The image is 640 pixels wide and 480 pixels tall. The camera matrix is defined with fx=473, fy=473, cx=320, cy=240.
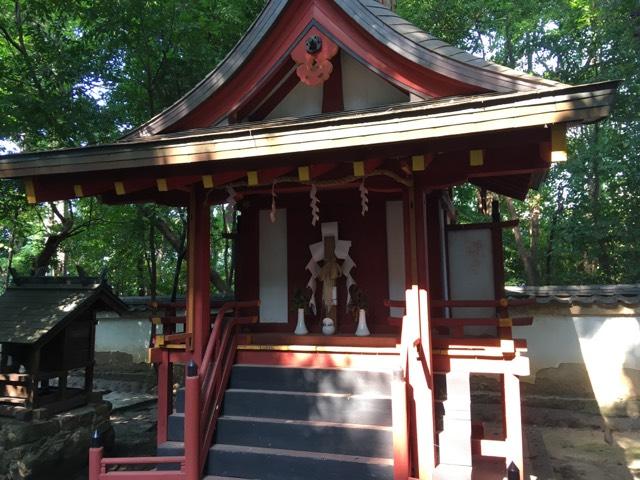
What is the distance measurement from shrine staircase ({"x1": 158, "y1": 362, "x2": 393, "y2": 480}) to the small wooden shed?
2.59 meters

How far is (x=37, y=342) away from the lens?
234 inches

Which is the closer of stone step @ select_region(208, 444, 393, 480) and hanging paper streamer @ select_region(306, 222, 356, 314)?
stone step @ select_region(208, 444, 393, 480)

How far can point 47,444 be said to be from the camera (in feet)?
19.8

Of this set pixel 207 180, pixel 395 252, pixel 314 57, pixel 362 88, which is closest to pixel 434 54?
pixel 362 88

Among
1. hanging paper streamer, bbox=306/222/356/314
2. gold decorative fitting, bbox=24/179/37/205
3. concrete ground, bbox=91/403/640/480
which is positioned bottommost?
concrete ground, bbox=91/403/640/480

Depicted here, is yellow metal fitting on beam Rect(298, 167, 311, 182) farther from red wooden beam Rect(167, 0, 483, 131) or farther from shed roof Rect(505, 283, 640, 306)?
shed roof Rect(505, 283, 640, 306)

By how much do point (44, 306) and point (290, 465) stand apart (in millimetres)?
4484

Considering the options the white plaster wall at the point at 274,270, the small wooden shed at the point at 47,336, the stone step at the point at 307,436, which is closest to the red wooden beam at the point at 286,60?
the white plaster wall at the point at 274,270

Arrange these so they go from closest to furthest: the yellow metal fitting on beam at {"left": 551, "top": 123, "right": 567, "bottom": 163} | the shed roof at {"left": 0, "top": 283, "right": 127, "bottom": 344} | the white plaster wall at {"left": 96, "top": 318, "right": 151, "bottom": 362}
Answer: the yellow metal fitting on beam at {"left": 551, "top": 123, "right": 567, "bottom": 163} → the shed roof at {"left": 0, "top": 283, "right": 127, "bottom": 344} → the white plaster wall at {"left": 96, "top": 318, "right": 151, "bottom": 362}

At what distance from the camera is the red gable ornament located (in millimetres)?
5211

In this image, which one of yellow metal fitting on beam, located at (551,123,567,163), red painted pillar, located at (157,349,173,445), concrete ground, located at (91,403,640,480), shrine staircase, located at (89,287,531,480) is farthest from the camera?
concrete ground, located at (91,403,640,480)

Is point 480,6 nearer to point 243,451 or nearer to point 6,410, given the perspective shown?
point 243,451

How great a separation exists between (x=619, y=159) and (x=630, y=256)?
8.00 ft

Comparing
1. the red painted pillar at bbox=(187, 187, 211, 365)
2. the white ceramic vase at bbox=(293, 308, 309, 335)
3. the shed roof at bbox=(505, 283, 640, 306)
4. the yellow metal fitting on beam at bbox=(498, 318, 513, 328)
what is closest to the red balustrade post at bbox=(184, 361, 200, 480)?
the red painted pillar at bbox=(187, 187, 211, 365)
